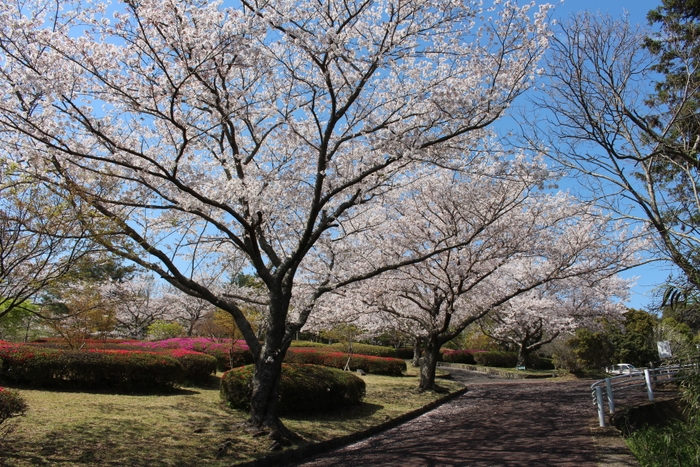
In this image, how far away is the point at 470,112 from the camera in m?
7.34

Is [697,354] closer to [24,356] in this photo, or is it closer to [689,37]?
[689,37]

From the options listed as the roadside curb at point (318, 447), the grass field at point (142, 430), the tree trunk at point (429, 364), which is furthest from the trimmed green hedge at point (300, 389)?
the tree trunk at point (429, 364)

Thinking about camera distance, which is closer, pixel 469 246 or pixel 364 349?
pixel 469 246

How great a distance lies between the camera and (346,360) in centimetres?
1867

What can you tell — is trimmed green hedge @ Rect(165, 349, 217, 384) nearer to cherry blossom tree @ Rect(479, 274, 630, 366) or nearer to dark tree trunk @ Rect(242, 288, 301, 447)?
dark tree trunk @ Rect(242, 288, 301, 447)

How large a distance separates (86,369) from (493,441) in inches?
318

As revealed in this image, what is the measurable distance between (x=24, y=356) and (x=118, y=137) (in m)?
5.06

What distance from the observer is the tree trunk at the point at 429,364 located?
1388cm

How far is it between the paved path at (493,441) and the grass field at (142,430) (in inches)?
34.5

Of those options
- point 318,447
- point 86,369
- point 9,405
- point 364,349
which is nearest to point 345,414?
point 318,447

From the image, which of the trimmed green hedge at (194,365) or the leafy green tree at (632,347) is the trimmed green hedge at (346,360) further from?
the leafy green tree at (632,347)

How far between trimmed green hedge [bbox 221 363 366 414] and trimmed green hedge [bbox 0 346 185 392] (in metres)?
1.82

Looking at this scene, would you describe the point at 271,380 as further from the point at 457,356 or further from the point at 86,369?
the point at 457,356

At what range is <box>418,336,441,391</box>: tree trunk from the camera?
13.9m
